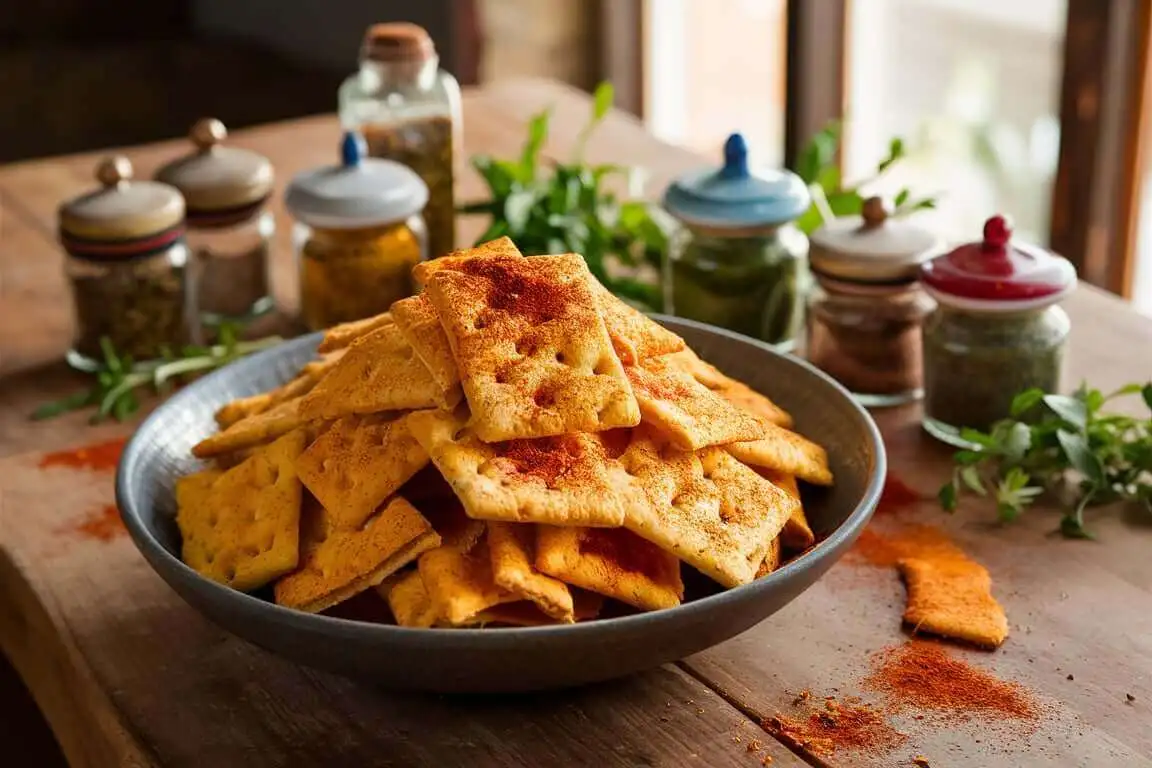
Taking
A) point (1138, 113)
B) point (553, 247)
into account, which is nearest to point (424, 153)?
point (553, 247)

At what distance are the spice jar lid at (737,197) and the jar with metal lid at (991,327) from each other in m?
0.20

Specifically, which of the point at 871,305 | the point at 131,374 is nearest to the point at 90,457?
the point at 131,374

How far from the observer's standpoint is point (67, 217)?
1600mm

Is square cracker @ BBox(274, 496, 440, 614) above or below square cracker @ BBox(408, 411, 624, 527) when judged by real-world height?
below

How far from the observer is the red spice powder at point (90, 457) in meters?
1.48

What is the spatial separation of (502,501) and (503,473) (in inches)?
1.5

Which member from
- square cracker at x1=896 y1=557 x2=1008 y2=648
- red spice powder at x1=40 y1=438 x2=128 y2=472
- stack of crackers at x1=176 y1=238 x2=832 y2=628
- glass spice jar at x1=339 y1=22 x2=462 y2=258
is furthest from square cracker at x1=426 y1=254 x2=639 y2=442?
glass spice jar at x1=339 y1=22 x2=462 y2=258

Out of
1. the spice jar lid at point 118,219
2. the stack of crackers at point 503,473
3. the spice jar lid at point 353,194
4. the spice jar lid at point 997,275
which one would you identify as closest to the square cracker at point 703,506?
the stack of crackers at point 503,473

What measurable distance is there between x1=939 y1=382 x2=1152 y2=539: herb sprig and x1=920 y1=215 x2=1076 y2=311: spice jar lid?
9 cm

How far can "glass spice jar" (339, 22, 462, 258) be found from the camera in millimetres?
1815

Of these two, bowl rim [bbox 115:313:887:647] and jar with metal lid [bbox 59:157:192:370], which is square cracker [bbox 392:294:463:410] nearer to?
bowl rim [bbox 115:313:887:647]

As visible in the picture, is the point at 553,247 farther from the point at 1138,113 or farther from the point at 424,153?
the point at 1138,113

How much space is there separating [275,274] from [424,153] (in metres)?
0.29

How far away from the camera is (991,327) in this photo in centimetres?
139
